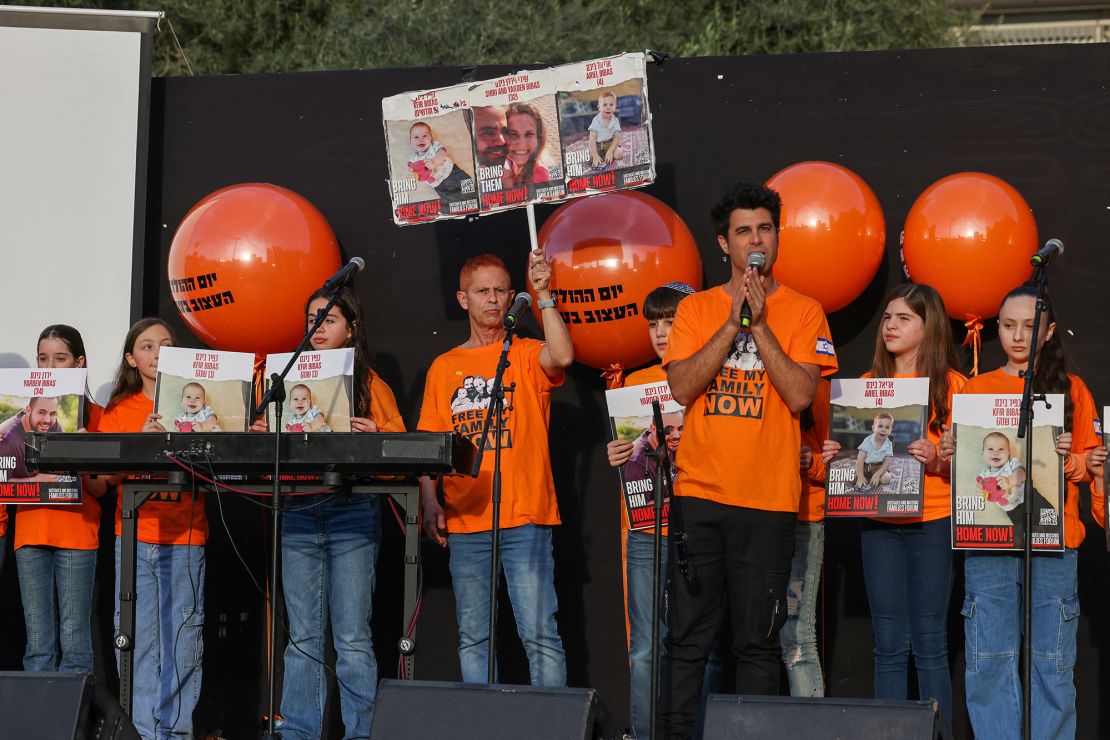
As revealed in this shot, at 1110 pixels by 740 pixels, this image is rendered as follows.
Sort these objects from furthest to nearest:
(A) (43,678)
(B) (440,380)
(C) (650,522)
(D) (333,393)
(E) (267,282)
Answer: (E) (267,282) → (B) (440,380) → (C) (650,522) → (D) (333,393) → (A) (43,678)

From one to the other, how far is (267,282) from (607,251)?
129 cm

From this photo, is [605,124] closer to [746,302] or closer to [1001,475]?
[746,302]

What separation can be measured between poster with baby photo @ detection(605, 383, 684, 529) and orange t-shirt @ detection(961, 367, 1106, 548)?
0.97 metres

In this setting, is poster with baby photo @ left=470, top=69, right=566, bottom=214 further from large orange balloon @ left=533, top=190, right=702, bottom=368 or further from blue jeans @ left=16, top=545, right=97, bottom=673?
blue jeans @ left=16, top=545, right=97, bottom=673

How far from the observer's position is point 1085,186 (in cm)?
544

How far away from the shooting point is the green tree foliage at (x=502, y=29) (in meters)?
9.78

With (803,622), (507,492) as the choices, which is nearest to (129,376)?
(507,492)

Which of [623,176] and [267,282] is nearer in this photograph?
[623,176]

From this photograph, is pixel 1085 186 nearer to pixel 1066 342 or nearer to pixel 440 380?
pixel 1066 342

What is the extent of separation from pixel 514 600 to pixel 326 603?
0.63 meters

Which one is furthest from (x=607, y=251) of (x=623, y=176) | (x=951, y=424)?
(x=951, y=424)

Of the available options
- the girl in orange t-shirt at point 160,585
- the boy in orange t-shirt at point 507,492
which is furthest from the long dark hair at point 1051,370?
the girl in orange t-shirt at point 160,585

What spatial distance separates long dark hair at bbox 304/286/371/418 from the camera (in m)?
4.73

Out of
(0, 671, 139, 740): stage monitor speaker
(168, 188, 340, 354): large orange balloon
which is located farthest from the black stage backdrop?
(0, 671, 139, 740): stage monitor speaker
